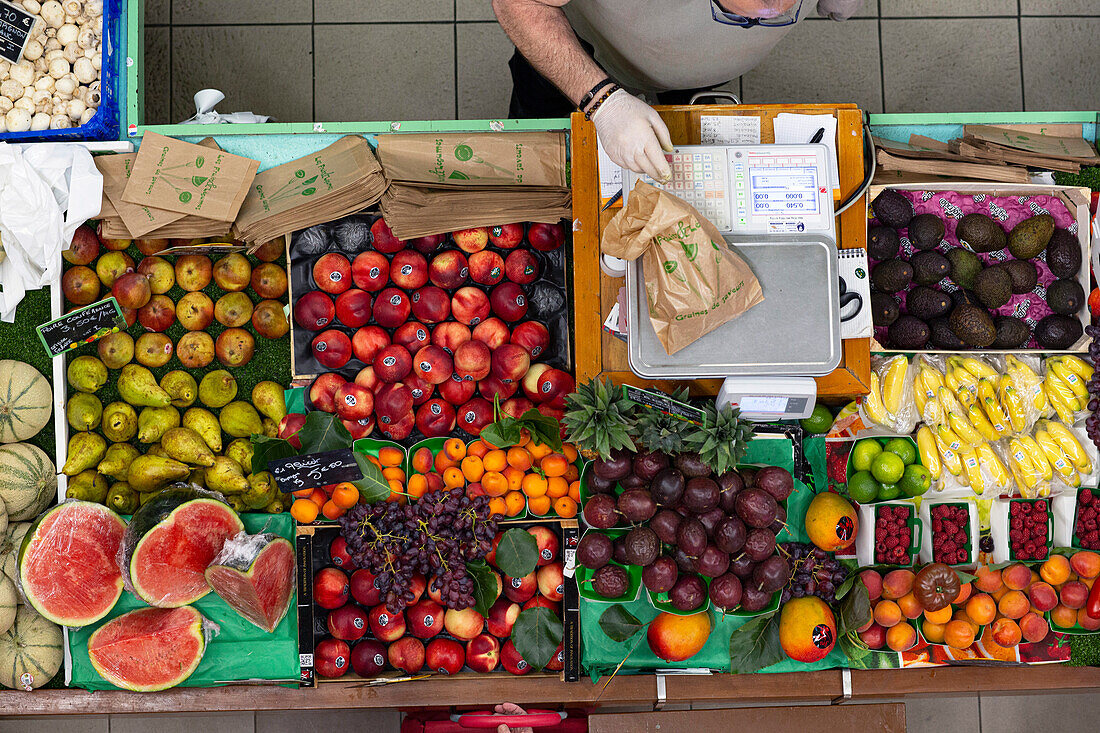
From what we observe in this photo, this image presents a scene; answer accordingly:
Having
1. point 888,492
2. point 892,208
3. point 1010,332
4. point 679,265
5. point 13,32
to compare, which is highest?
point 13,32

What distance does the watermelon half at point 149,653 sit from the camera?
209 centimetres

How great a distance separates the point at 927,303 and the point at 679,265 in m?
0.98

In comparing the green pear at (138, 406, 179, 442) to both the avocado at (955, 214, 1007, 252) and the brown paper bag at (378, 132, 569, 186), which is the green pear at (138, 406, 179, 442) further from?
the avocado at (955, 214, 1007, 252)

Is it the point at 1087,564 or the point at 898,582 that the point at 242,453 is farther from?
the point at 1087,564

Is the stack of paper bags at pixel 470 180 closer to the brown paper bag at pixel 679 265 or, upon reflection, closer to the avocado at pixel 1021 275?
the brown paper bag at pixel 679 265

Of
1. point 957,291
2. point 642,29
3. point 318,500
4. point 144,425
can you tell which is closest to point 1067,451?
point 957,291

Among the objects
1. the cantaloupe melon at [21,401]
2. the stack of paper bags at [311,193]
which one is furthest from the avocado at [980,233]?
the cantaloupe melon at [21,401]

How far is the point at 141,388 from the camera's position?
7.35ft

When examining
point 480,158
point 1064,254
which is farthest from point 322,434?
point 1064,254

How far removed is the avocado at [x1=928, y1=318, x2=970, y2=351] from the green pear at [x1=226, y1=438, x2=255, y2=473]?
2.04m

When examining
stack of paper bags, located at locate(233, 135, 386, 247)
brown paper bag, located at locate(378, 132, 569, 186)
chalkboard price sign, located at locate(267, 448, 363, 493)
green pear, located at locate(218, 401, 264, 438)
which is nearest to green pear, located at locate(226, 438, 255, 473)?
green pear, located at locate(218, 401, 264, 438)

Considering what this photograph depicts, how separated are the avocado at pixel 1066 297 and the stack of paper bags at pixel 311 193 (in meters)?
2.01

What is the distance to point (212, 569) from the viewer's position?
6.71 feet

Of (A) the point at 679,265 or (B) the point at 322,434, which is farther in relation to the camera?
(B) the point at 322,434
